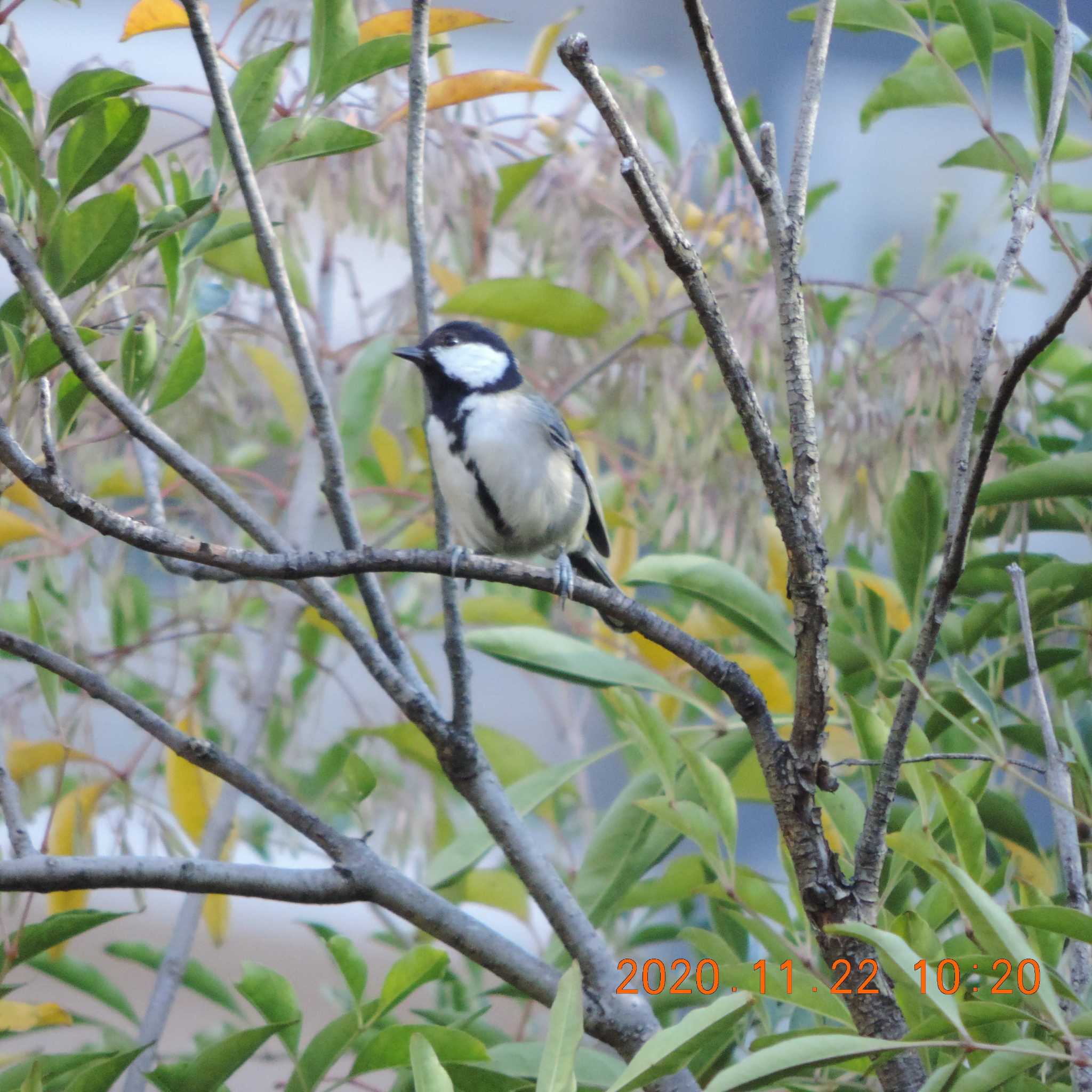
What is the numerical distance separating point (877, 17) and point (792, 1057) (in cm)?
111

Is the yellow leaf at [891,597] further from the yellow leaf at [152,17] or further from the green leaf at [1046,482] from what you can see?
the yellow leaf at [152,17]

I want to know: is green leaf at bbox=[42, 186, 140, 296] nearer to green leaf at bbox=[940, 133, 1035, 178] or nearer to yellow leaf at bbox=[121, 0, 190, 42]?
yellow leaf at bbox=[121, 0, 190, 42]

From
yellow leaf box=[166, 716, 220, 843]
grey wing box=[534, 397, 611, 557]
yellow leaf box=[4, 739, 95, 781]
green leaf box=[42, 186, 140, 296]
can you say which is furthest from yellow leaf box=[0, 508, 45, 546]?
grey wing box=[534, 397, 611, 557]

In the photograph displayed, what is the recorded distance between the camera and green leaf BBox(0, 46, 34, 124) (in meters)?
1.07

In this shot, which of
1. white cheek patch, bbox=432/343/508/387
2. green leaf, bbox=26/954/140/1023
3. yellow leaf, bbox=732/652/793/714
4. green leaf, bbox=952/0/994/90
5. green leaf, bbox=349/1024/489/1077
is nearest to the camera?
green leaf, bbox=349/1024/489/1077

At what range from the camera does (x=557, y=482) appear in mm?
2125

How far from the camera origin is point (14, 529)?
1721 millimetres

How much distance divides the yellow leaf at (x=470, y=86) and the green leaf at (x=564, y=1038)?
0.97 m

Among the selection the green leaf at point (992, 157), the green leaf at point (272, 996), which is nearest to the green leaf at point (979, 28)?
the green leaf at point (992, 157)

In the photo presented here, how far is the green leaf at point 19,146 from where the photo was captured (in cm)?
101

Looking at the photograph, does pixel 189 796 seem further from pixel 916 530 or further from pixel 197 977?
pixel 916 530

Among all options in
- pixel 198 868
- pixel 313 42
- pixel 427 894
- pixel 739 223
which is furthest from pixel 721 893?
pixel 739 223

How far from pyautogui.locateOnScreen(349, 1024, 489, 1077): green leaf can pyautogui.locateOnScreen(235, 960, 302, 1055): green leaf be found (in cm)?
7

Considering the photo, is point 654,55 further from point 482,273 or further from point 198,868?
point 198,868
